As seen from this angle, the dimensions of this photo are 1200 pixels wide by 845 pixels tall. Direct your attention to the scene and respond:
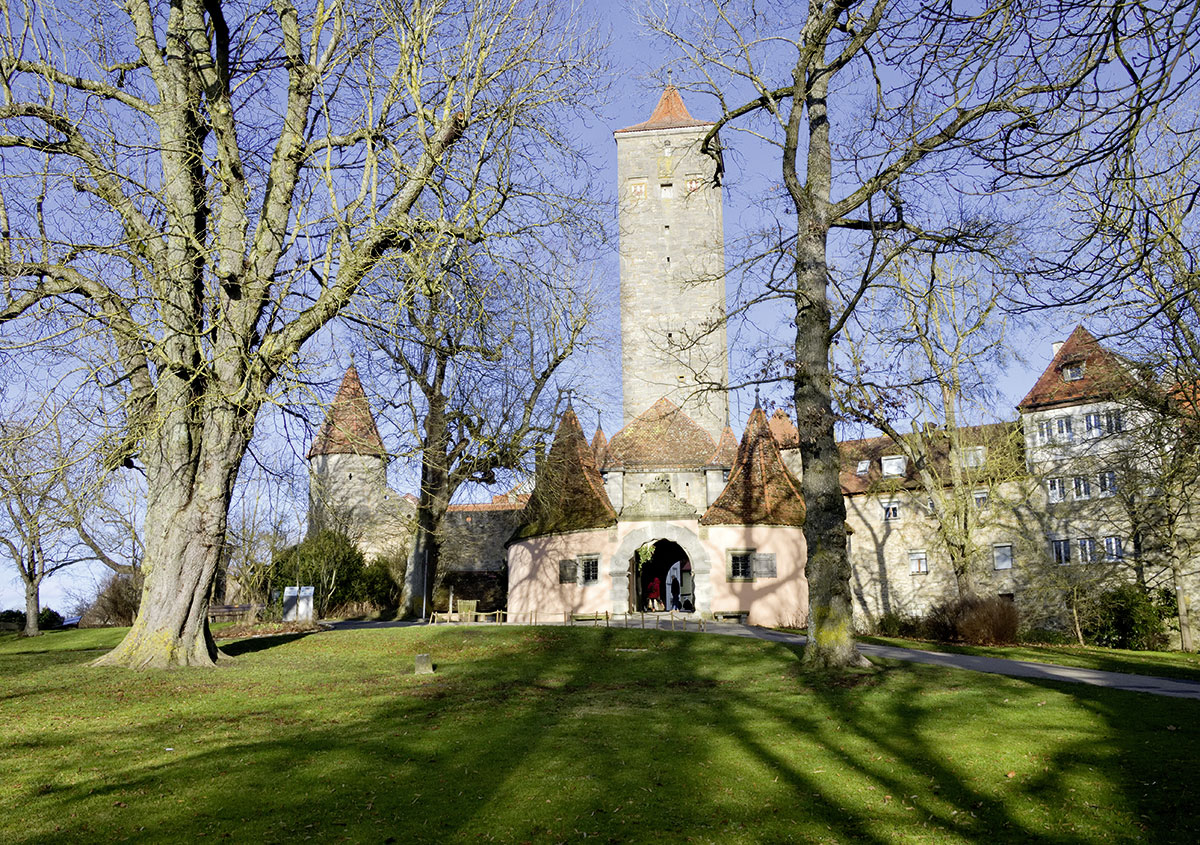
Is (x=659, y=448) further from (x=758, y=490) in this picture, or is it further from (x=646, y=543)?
(x=646, y=543)

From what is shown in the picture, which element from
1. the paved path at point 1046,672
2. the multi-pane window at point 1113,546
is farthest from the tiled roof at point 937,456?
the paved path at point 1046,672

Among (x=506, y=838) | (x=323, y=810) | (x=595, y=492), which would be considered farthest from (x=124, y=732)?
(x=595, y=492)

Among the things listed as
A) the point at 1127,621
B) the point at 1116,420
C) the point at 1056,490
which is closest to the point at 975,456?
the point at 1056,490

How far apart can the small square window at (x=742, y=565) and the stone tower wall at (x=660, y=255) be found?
13.6 meters

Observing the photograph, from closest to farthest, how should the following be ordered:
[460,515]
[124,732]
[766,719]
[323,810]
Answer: [323,810]
[124,732]
[766,719]
[460,515]

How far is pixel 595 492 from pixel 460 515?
615 inches

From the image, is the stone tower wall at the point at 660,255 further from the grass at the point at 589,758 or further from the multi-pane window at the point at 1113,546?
the grass at the point at 589,758

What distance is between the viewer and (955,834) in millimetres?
5578

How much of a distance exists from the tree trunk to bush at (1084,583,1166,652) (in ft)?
108

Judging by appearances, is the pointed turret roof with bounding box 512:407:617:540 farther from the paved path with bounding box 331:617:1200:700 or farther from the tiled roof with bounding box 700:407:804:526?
the paved path with bounding box 331:617:1200:700

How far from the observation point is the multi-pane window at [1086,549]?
112 ft

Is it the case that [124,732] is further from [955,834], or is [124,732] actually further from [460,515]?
[460,515]

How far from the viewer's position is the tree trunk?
2558cm

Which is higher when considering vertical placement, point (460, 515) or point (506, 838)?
point (460, 515)
